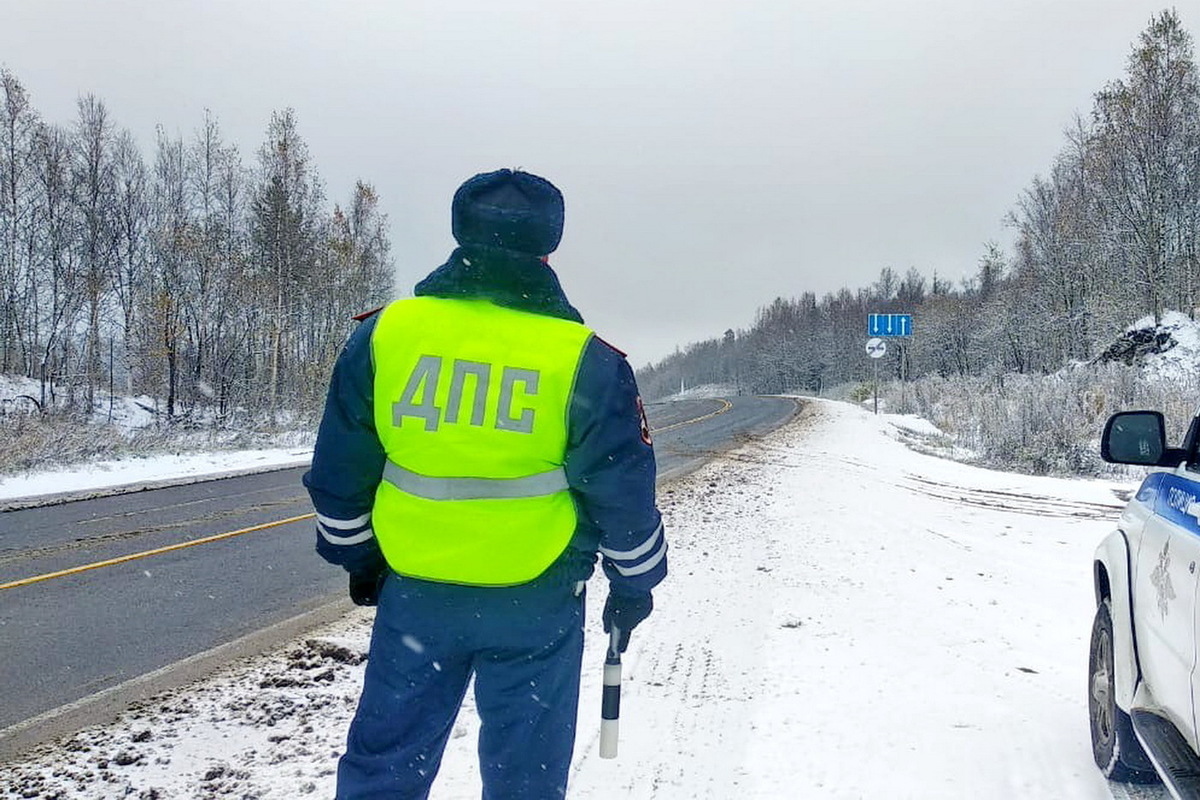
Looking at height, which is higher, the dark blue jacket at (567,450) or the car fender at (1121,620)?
the dark blue jacket at (567,450)

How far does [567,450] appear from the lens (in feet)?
6.74

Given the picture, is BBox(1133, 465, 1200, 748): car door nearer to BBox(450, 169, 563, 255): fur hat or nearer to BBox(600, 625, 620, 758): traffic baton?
BBox(600, 625, 620, 758): traffic baton

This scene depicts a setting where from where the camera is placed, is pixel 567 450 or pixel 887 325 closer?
pixel 567 450

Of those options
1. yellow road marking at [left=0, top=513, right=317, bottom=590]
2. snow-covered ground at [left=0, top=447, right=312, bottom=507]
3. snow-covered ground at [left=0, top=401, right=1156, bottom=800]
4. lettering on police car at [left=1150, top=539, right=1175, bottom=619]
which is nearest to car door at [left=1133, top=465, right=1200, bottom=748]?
lettering on police car at [left=1150, top=539, right=1175, bottom=619]

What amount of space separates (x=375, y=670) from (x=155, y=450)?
19924 mm

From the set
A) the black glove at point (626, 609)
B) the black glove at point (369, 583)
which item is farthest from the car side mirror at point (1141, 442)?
the black glove at point (369, 583)

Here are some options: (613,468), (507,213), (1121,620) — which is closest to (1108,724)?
(1121,620)

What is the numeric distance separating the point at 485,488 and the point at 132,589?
20.3 feet

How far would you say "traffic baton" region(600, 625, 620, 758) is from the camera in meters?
2.37

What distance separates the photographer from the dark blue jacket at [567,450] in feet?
6.67

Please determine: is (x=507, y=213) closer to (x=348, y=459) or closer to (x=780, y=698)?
(x=348, y=459)

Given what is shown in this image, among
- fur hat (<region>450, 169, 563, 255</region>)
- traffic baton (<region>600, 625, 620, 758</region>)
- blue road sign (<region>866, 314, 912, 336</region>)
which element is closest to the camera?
fur hat (<region>450, 169, 563, 255</region>)

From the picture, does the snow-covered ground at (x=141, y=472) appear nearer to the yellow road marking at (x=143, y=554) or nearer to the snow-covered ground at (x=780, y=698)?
the yellow road marking at (x=143, y=554)

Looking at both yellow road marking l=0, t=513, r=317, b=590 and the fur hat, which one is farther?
yellow road marking l=0, t=513, r=317, b=590
